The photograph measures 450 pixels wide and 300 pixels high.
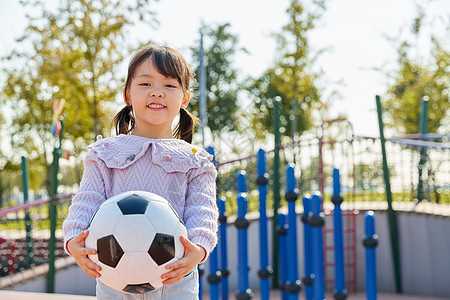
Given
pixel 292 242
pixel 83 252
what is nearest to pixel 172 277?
pixel 83 252

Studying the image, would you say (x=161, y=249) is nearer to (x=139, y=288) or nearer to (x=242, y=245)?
(x=139, y=288)

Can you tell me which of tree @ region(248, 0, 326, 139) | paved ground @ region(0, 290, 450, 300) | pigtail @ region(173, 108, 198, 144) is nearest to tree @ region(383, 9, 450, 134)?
tree @ region(248, 0, 326, 139)

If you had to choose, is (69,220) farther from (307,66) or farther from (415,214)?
(307,66)

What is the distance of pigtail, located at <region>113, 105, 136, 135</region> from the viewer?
2281 millimetres

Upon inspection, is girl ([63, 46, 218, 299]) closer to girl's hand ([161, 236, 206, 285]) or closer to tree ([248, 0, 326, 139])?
girl's hand ([161, 236, 206, 285])

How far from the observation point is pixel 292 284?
4402 mm

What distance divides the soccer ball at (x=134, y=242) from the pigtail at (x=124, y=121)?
0.68 meters

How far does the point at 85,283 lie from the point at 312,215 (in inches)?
176

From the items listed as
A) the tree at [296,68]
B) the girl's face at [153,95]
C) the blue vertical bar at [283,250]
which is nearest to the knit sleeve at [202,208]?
the girl's face at [153,95]

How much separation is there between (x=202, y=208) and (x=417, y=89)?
13301mm

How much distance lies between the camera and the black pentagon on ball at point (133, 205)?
5.35ft

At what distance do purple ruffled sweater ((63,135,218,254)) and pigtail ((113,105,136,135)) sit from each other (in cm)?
34

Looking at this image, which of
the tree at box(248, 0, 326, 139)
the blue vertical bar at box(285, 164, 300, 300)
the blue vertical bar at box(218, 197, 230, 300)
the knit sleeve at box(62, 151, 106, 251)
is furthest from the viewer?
the tree at box(248, 0, 326, 139)

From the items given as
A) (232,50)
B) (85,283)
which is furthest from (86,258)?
(232,50)
